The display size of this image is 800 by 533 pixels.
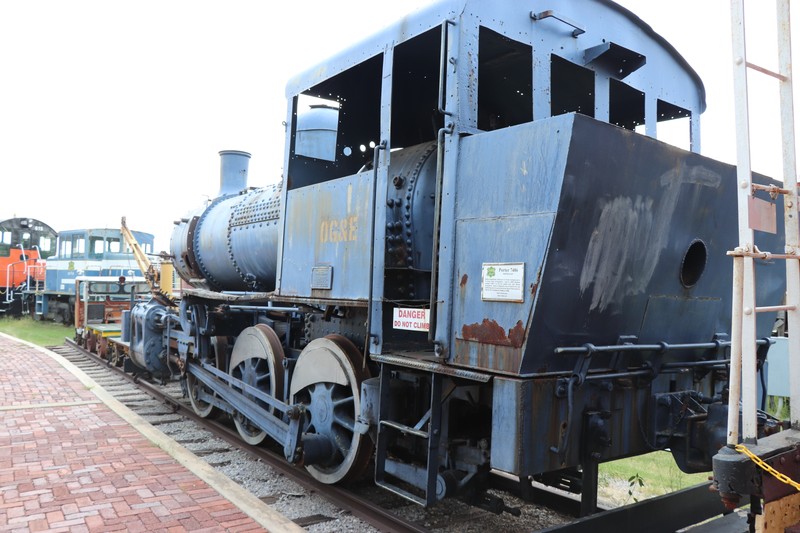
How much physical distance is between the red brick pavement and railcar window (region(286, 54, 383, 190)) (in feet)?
8.96

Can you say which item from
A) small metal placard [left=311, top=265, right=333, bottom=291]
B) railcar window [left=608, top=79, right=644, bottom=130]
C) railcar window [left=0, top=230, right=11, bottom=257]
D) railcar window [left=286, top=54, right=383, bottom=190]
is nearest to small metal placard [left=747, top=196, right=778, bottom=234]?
railcar window [left=608, top=79, right=644, bottom=130]

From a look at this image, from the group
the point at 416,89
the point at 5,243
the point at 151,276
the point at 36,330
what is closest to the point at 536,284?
the point at 416,89

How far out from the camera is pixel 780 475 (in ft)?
7.53

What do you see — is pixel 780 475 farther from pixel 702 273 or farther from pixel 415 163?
pixel 415 163

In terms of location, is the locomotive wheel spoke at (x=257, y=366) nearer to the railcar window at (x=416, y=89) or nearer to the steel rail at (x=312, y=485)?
the steel rail at (x=312, y=485)

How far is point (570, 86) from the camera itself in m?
4.71

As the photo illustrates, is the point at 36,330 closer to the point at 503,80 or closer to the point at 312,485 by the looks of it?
the point at 312,485

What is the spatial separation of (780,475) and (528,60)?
3208mm

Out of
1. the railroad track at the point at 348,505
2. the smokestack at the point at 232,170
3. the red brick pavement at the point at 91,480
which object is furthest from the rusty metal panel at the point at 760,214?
the smokestack at the point at 232,170

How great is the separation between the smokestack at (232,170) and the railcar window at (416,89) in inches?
137

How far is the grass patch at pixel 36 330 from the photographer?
17819 mm

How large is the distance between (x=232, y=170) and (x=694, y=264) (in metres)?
6.62

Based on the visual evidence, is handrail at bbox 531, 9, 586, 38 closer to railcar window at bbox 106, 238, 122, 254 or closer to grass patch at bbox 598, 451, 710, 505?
grass patch at bbox 598, 451, 710, 505

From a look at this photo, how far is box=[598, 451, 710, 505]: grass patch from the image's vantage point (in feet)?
17.9
